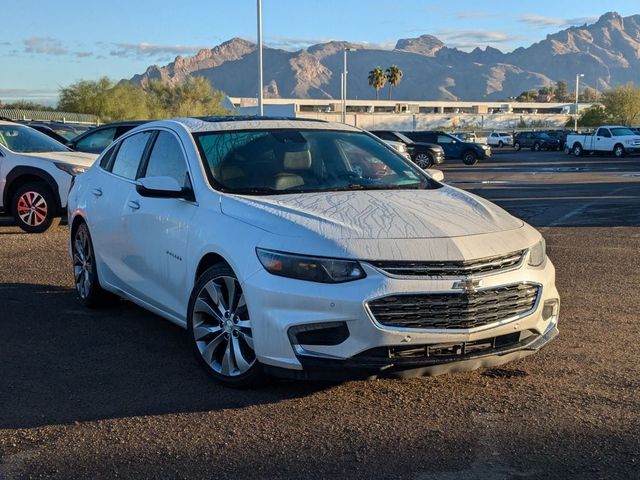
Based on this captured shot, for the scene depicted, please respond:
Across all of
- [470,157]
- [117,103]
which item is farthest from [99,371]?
[117,103]

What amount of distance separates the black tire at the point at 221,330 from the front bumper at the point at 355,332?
0.21m

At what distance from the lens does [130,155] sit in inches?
275

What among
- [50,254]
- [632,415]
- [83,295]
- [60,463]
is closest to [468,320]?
[632,415]

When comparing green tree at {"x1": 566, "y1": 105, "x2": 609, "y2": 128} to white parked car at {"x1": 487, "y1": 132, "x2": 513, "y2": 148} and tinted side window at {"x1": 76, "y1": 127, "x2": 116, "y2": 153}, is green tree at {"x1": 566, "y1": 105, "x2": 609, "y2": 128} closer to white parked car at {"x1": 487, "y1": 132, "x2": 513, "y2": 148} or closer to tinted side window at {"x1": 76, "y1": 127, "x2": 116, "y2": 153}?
white parked car at {"x1": 487, "y1": 132, "x2": 513, "y2": 148}

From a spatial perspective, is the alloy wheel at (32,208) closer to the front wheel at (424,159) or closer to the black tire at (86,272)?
the black tire at (86,272)

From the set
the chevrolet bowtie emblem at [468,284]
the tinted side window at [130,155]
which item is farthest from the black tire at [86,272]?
the chevrolet bowtie emblem at [468,284]

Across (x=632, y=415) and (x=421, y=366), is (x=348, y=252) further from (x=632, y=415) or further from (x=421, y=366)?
(x=632, y=415)

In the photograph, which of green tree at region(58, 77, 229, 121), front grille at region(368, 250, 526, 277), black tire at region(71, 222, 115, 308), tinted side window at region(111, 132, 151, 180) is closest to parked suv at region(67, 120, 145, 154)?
black tire at region(71, 222, 115, 308)

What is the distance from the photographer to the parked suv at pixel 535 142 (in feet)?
195

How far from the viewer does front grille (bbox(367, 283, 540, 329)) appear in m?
4.52

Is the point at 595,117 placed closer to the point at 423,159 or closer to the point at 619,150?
the point at 619,150

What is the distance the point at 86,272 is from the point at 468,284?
13.5 ft

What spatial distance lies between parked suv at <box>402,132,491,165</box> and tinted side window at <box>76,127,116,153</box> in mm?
25495

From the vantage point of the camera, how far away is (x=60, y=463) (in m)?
4.08
